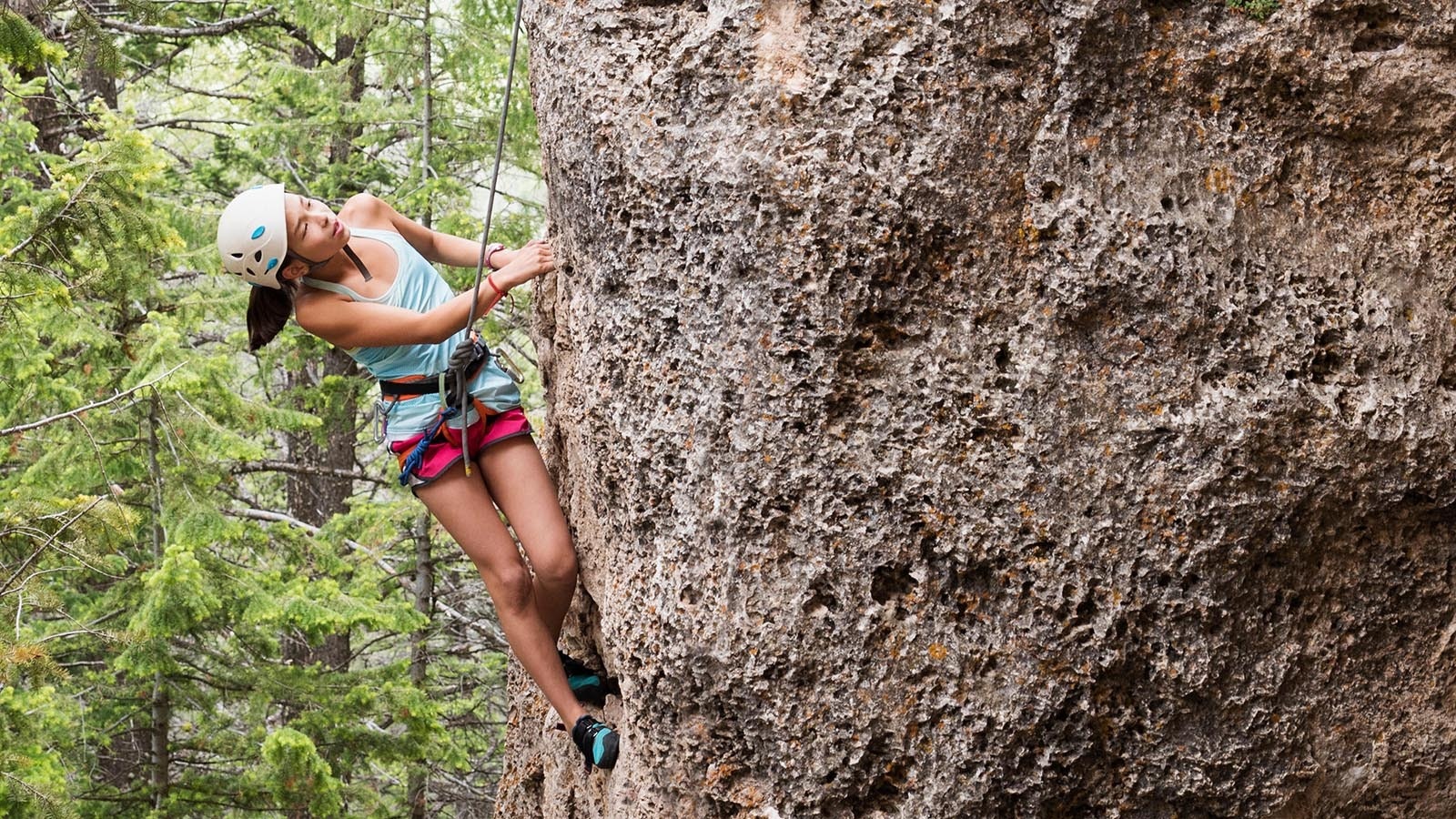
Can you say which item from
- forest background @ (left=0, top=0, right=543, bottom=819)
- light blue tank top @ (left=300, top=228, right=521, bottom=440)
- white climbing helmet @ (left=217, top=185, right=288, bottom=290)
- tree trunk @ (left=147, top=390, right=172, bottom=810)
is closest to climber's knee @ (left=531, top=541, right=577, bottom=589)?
light blue tank top @ (left=300, top=228, right=521, bottom=440)

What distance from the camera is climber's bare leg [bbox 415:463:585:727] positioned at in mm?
4074

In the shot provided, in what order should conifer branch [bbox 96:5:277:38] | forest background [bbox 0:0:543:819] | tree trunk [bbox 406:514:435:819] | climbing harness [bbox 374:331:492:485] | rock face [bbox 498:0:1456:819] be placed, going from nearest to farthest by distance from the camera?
rock face [bbox 498:0:1456:819], climbing harness [bbox 374:331:492:485], forest background [bbox 0:0:543:819], tree trunk [bbox 406:514:435:819], conifer branch [bbox 96:5:277:38]

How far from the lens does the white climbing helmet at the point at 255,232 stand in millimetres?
3738

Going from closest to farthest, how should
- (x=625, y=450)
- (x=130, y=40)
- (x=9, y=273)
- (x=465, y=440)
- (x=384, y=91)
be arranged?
(x=625, y=450) < (x=465, y=440) < (x=9, y=273) < (x=384, y=91) < (x=130, y=40)

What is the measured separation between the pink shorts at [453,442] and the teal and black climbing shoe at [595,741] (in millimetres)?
1034

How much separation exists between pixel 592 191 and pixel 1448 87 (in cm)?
251

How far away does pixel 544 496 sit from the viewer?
4.22 m

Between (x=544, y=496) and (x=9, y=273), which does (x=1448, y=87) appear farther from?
(x=9, y=273)

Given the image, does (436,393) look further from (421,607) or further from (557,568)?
(421,607)

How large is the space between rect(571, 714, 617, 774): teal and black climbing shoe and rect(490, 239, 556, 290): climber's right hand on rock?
60.8 inches

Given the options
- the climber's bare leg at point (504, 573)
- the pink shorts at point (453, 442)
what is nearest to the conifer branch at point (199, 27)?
the pink shorts at point (453, 442)

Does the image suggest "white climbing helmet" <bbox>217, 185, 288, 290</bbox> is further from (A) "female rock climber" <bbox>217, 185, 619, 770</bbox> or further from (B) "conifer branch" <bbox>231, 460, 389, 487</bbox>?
(B) "conifer branch" <bbox>231, 460, 389, 487</bbox>

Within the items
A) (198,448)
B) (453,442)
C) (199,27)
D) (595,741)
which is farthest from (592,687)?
(199,27)

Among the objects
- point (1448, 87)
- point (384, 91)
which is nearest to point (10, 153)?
point (384, 91)
